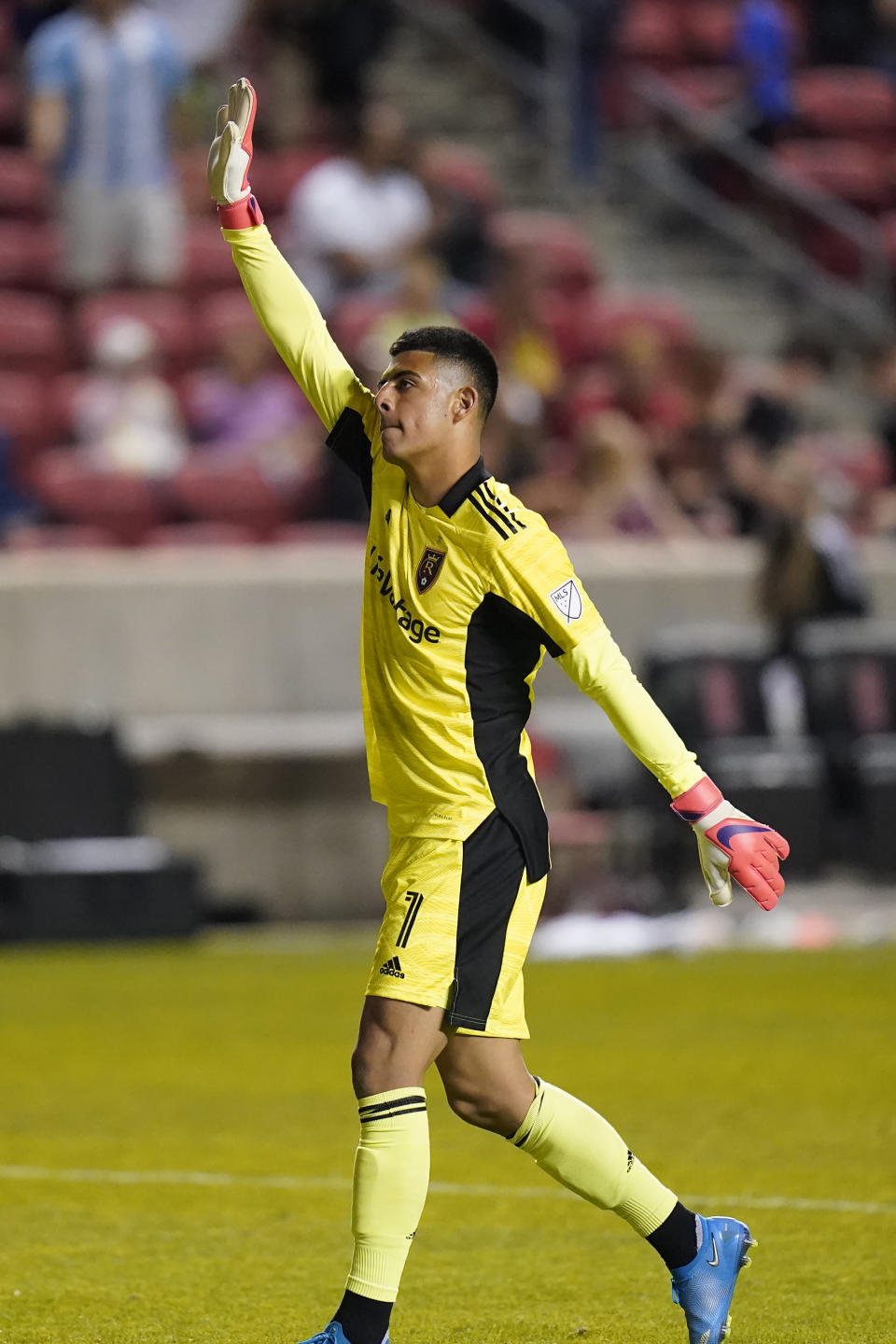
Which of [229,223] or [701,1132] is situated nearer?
[229,223]

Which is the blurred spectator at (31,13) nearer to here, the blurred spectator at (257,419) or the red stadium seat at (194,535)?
the blurred spectator at (257,419)

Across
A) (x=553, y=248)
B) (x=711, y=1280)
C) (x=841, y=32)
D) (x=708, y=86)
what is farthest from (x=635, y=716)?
(x=841, y=32)

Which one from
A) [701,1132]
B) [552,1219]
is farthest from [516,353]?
[552,1219]

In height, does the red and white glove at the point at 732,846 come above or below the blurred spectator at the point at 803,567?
above

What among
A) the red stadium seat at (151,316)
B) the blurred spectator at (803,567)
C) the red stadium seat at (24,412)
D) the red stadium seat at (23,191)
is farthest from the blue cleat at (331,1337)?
the red stadium seat at (23,191)

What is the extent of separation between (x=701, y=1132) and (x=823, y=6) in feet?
51.3

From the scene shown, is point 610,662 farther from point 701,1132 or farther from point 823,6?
point 823,6

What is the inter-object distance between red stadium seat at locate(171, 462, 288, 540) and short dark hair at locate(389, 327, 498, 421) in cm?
960

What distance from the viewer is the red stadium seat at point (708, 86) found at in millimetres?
19828

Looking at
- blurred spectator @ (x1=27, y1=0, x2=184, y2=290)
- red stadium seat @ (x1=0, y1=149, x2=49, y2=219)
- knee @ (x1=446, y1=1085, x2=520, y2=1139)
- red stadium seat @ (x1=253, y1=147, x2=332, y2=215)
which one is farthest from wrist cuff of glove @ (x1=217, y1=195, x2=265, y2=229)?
red stadium seat @ (x1=253, y1=147, x2=332, y2=215)

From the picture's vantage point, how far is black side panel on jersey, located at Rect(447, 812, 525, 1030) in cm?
461

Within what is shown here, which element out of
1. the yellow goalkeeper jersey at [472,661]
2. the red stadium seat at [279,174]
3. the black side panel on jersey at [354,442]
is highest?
the red stadium seat at [279,174]

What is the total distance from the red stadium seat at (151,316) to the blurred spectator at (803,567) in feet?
13.7

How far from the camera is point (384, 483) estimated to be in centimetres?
497
